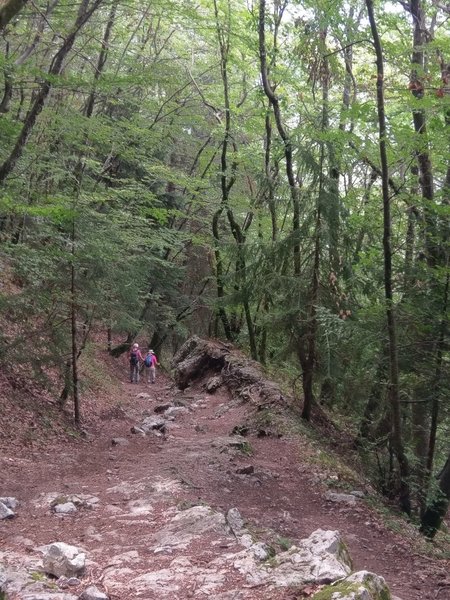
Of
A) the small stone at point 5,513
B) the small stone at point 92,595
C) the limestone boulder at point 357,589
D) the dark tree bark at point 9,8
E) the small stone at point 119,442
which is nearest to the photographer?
the limestone boulder at point 357,589

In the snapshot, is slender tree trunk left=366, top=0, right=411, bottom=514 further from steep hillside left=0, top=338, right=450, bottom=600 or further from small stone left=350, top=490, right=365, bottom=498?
steep hillside left=0, top=338, right=450, bottom=600

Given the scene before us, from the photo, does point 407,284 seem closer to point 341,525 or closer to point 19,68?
point 341,525

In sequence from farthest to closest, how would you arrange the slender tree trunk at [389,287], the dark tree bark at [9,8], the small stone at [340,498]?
the slender tree trunk at [389,287]
the small stone at [340,498]
the dark tree bark at [9,8]

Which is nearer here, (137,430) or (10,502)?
(10,502)

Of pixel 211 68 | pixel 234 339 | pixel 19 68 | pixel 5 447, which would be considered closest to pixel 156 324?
pixel 234 339

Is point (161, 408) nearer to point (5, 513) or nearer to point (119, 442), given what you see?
point (119, 442)

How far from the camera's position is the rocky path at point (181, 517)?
15.5ft

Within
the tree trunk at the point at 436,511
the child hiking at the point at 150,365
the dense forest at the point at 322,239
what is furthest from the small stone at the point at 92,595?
the child hiking at the point at 150,365

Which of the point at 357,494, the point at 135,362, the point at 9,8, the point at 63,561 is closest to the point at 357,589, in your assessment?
the point at 63,561

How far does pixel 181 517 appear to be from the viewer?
20.8 feet

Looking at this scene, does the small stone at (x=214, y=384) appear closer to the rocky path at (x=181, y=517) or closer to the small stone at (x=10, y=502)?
the rocky path at (x=181, y=517)

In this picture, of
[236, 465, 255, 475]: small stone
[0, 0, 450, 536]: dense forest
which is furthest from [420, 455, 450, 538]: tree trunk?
[236, 465, 255, 475]: small stone

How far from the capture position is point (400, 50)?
10.8m

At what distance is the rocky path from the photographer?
474 cm
